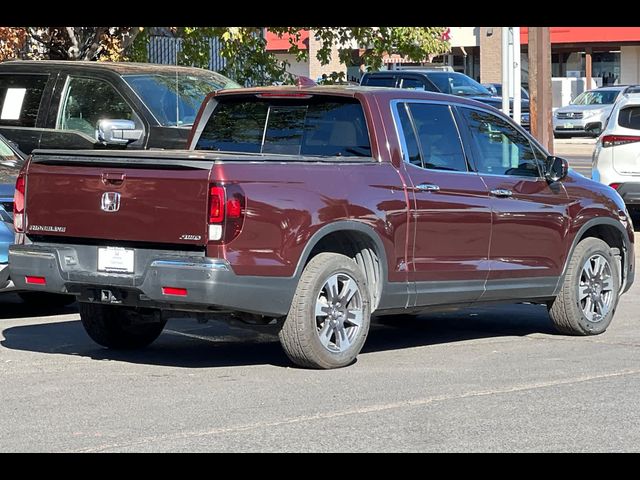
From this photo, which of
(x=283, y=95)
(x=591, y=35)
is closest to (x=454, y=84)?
(x=283, y=95)

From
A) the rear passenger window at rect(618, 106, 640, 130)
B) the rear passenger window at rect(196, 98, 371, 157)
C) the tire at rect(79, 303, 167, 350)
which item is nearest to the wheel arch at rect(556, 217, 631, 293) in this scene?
the rear passenger window at rect(196, 98, 371, 157)

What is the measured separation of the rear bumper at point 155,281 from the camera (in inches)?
305

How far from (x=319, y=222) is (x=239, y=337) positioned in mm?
2087

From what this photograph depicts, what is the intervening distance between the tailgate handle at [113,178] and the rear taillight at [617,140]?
10.3 meters

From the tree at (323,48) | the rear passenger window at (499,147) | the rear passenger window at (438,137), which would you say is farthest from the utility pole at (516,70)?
the rear passenger window at (438,137)

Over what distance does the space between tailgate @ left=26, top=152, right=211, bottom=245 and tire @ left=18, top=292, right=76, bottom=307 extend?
Result: 120 inches

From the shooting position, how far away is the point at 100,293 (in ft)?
26.9

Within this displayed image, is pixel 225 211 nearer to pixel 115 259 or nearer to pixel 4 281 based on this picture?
pixel 115 259

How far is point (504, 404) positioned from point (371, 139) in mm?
2277

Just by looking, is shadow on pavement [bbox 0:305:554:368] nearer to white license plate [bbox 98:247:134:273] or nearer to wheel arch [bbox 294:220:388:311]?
wheel arch [bbox 294:220:388:311]

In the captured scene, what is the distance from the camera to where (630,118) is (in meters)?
17.2
